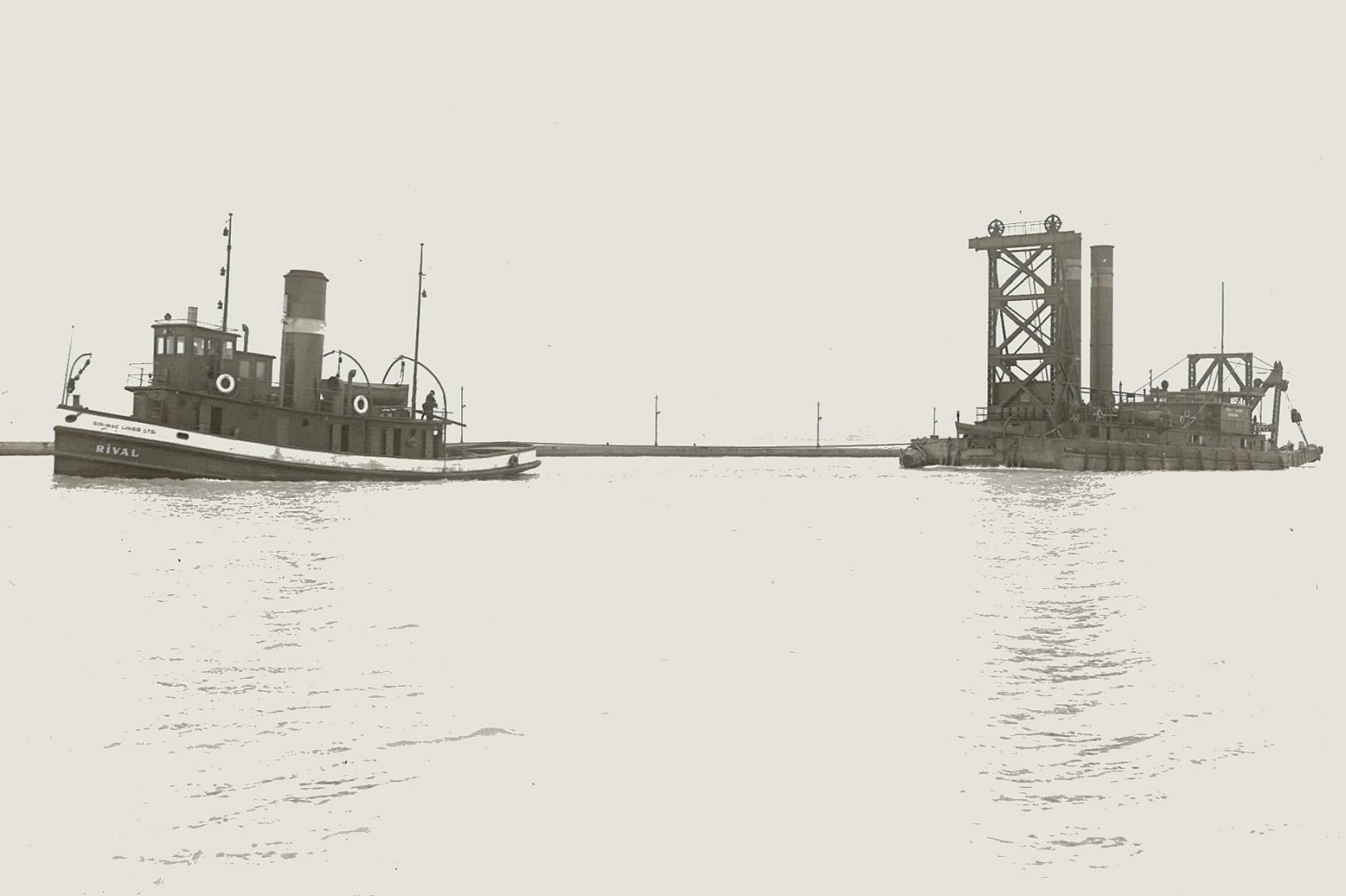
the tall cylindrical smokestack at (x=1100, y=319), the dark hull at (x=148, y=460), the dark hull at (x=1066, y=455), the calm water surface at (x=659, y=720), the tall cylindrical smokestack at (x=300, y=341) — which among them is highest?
the tall cylindrical smokestack at (x=1100, y=319)

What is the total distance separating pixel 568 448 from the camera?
418ft

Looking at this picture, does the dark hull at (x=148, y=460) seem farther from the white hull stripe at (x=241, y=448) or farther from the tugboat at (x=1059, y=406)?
the tugboat at (x=1059, y=406)

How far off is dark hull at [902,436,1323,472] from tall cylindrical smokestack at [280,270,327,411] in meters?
45.7

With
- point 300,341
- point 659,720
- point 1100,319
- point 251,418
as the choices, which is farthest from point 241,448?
point 1100,319

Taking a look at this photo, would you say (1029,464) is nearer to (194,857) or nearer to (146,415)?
(146,415)

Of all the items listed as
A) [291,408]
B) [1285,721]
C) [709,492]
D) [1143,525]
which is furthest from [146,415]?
[1285,721]

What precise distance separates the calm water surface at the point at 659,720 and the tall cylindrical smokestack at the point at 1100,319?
62982 mm

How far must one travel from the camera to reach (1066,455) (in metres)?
66.1

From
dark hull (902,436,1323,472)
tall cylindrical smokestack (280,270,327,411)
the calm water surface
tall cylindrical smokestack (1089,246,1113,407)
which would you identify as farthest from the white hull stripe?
tall cylindrical smokestack (1089,246,1113,407)

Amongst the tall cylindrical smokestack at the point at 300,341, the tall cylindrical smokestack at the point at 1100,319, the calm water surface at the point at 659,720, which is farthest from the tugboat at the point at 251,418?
the tall cylindrical smokestack at the point at 1100,319

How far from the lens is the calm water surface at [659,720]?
213 inches

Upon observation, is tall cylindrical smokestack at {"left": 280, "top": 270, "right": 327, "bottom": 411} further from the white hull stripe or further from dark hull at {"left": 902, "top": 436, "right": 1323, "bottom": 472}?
dark hull at {"left": 902, "top": 436, "right": 1323, "bottom": 472}

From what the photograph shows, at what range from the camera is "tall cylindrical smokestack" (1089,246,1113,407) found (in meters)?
77.2

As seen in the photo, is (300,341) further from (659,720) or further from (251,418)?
(659,720)
